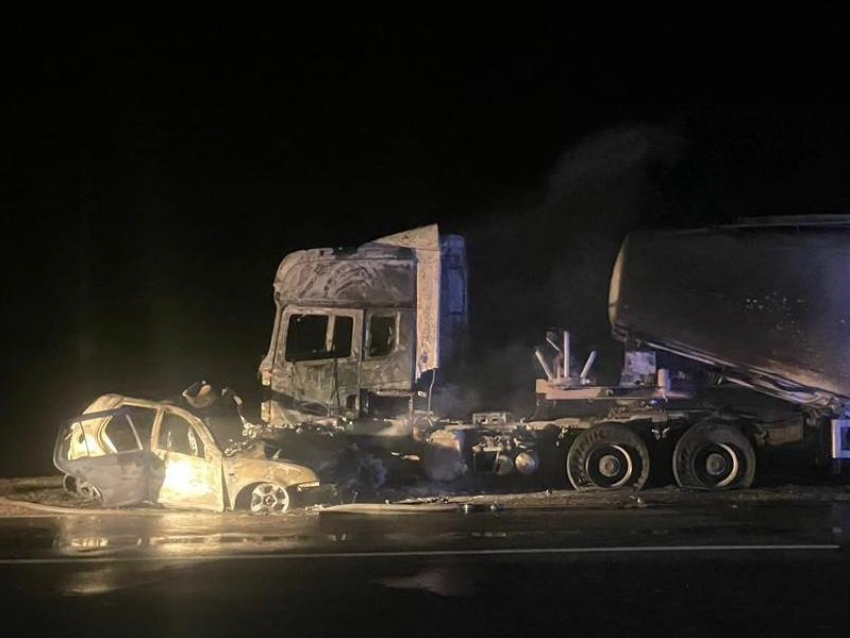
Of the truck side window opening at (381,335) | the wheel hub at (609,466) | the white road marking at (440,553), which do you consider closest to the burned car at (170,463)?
the truck side window opening at (381,335)

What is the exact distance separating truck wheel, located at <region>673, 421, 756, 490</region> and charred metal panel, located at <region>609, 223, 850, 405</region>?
33.0 inches

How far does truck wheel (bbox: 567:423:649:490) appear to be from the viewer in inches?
590

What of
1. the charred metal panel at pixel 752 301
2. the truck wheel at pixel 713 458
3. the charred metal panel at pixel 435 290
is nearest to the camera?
the charred metal panel at pixel 752 301

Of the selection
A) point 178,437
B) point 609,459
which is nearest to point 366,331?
point 178,437

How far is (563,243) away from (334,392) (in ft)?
13.7

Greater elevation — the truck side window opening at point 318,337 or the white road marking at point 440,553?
the truck side window opening at point 318,337

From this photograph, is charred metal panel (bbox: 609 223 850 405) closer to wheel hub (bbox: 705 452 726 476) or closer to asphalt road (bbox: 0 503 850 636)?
wheel hub (bbox: 705 452 726 476)

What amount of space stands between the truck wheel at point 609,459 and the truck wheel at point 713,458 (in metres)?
0.54

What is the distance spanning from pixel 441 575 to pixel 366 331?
22.5 ft

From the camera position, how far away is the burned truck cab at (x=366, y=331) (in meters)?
15.3

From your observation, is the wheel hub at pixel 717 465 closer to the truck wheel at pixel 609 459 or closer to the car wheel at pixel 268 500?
the truck wheel at pixel 609 459

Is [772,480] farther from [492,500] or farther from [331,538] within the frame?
[331,538]

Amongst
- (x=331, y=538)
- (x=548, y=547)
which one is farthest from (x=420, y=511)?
(x=548, y=547)

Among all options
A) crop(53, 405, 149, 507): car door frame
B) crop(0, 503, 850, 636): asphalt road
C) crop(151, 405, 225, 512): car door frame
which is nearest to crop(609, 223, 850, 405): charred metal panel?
crop(0, 503, 850, 636): asphalt road
